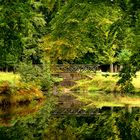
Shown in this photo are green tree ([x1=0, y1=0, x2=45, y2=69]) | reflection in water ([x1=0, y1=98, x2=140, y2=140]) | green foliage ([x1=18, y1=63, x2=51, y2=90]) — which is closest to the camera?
green tree ([x1=0, y1=0, x2=45, y2=69])

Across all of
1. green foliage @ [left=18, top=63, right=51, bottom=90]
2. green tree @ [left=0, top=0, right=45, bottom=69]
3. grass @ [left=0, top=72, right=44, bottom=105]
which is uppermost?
green tree @ [left=0, top=0, right=45, bottom=69]

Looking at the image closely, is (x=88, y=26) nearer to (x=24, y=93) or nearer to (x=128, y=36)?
(x=128, y=36)

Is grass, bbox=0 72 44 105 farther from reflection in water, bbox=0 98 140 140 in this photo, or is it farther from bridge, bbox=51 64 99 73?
bridge, bbox=51 64 99 73

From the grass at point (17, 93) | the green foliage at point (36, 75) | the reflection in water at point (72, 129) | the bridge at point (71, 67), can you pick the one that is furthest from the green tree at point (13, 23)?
the bridge at point (71, 67)

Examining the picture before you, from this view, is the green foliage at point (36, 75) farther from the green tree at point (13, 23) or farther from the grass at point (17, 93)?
the green tree at point (13, 23)

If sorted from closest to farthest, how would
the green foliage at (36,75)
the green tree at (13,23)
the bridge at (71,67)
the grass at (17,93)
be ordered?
the green tree at (13,23) < the grass at (17,93) < the green foliage at (36,75) < the bridge at (71,67)

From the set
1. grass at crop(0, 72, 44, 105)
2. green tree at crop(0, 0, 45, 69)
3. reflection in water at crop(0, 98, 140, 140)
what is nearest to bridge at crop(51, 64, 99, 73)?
grass at crop(0, 72, 44, 105)

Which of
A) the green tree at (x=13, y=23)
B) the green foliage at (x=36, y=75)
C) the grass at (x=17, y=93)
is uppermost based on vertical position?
the green tree at (x=13, y=23)

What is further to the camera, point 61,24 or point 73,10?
point 61,24

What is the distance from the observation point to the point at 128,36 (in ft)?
39.4

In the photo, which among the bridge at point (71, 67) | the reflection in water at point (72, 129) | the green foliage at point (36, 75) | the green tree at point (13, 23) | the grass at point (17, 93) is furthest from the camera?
the bridge at point (71, 67)

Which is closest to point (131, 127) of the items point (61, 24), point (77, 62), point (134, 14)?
point (61, 24)

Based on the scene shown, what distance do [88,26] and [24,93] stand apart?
2268cm

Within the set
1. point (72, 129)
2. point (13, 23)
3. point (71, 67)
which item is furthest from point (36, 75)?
point (13, 23)
